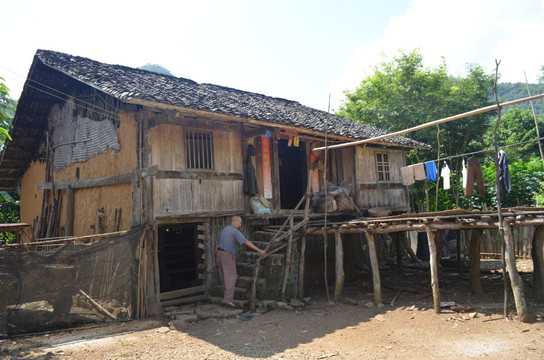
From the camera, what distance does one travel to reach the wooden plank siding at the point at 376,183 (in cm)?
1262

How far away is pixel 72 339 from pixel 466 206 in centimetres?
1808

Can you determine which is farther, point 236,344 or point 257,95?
point 257,95

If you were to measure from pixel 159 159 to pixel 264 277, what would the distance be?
3.63 m

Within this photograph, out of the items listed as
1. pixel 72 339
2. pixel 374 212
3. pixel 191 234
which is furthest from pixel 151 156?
pixel 374 212

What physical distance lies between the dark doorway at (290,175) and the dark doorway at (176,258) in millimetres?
3708

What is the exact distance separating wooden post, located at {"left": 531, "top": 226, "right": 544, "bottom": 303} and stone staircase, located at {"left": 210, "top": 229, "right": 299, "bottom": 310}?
5205 millimetres

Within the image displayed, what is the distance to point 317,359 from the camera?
5.84 metres

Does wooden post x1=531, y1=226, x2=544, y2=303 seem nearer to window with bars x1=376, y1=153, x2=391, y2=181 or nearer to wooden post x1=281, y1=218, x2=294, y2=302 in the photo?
wooden post x1=281, y1=218, x2=294, y2=302

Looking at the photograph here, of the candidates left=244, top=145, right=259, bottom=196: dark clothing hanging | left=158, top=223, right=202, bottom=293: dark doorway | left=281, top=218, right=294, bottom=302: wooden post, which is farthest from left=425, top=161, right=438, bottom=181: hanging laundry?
left=158, top=223, right=202, bottom=293: dark doorway

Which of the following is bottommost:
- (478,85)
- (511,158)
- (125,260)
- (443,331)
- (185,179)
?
(443,331)

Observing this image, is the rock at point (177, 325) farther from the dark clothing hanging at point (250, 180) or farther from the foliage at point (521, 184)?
the foliage at point (521, 184)

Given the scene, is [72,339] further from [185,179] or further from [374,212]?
[374,212]

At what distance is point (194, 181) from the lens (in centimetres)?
931

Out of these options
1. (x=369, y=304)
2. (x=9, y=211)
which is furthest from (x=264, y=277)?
(x=9, y=211)
